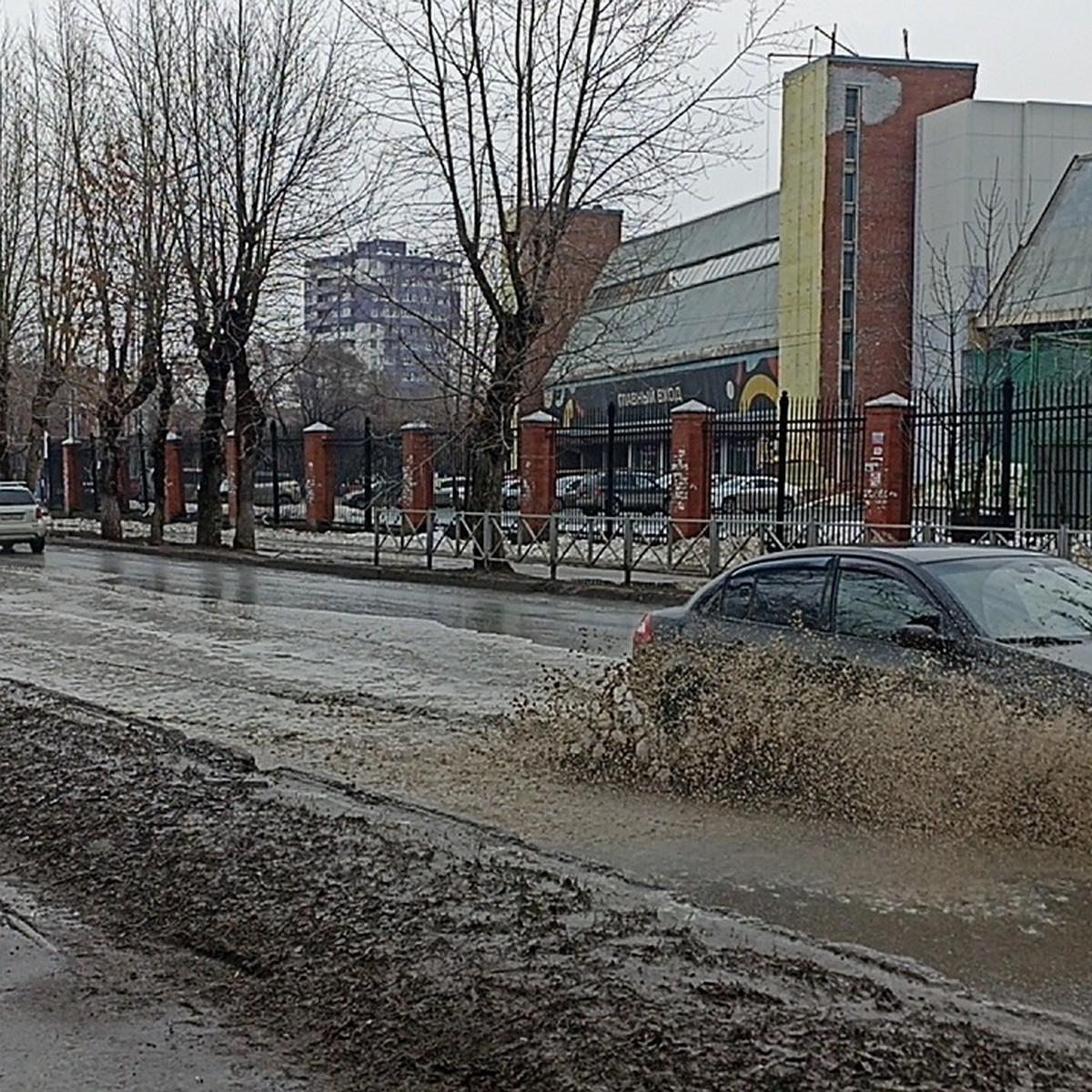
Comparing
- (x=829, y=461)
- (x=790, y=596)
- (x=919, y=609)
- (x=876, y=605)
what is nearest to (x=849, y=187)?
(x=829, y=461)

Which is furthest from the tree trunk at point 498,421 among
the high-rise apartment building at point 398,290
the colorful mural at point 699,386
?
the colorful mural at point 699,386

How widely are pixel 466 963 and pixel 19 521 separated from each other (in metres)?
30.7

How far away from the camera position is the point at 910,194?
52.9 meters

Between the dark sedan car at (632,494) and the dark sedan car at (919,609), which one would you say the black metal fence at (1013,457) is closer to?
the dark sedan car at (632,494)

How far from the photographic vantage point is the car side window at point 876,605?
808cm

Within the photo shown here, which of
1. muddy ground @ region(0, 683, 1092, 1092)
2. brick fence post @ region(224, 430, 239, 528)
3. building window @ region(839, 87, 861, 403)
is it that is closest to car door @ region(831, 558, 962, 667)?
muddy ground @ region(0, 683, 1092, 1092)

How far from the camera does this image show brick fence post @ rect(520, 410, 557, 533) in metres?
31.0

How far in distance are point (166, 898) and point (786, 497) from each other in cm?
2172

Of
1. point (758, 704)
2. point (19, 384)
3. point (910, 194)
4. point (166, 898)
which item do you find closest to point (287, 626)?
point (758, 704)

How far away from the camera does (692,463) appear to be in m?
28.4

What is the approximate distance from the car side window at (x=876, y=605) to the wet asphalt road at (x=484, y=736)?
4.29 feet

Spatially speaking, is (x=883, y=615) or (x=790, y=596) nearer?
(x=883, y=615)

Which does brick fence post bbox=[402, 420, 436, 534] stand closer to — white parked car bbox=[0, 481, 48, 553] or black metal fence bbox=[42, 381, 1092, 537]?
black metal fence bbox=[42, 381, 1092, 537]

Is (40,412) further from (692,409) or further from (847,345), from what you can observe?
(847,345)
